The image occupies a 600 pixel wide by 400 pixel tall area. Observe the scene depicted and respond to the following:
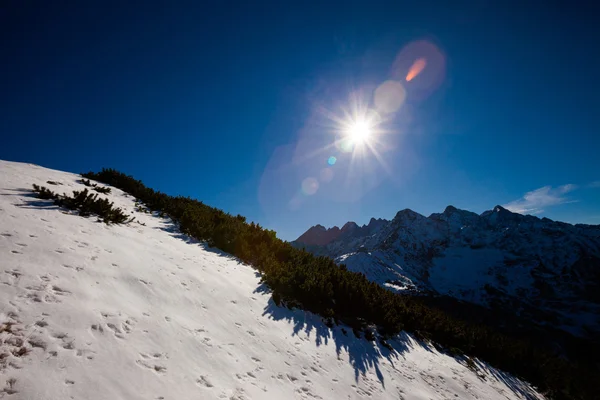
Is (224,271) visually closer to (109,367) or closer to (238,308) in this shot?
(238,308)

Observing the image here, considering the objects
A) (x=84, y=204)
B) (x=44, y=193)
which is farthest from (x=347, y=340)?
(x=44, y=193)

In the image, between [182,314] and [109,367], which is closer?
[109,367]

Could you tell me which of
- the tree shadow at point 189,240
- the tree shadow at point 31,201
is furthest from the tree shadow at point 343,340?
the tree shadow at point 31,201

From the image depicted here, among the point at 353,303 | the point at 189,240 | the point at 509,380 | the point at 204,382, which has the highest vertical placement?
the point at 189,240

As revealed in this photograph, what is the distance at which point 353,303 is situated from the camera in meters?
9.30

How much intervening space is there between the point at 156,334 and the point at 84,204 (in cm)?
704

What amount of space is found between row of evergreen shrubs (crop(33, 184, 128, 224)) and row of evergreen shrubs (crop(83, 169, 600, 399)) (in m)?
2.92

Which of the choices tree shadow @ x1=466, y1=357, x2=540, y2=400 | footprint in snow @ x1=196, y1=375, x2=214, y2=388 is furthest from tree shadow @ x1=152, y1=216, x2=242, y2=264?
tree shadow @ x1=466, y1=357, x2=540, y2=400

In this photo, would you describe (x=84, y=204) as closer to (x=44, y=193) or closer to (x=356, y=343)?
(x=44, y=193)

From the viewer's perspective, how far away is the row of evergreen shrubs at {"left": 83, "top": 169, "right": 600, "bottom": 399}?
8.84 m

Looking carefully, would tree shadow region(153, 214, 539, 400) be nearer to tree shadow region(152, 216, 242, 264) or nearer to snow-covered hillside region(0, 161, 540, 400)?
snow-covered hillside region(0, 161, 540, 400)

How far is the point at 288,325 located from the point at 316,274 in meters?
2.88

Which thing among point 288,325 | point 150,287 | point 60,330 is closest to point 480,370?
point 288,325

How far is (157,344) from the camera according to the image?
13.7 feet
